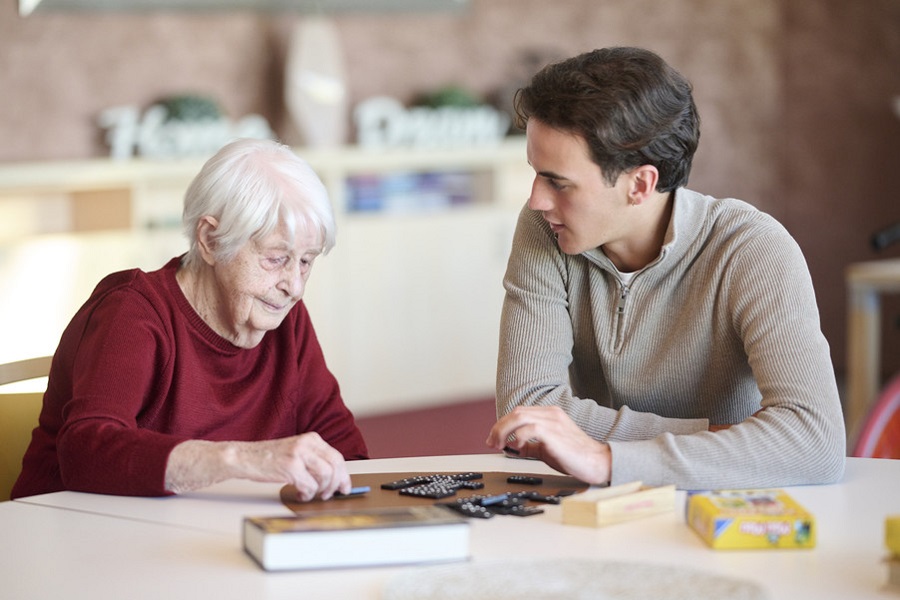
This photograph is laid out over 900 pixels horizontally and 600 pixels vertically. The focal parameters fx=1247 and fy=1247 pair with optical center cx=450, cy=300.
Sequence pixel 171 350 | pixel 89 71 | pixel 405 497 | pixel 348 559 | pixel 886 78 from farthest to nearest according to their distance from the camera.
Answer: pixel 886 78 < pixel 89 71 < pixel 171 350 < pixel 405 497 < pixel 348 559

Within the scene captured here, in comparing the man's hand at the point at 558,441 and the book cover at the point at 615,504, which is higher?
the man's hand at the point at 558,441

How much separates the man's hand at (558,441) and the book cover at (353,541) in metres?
0.32

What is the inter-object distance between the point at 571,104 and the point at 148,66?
356 cm

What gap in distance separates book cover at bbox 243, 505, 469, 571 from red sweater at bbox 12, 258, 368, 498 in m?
0.37

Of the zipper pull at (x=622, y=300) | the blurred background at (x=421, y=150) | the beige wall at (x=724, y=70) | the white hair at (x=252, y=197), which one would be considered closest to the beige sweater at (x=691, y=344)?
the zipper pull at (x=622, y=300)

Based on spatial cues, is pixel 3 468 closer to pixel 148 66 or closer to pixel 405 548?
pixel 405 548

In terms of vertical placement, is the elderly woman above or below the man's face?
below

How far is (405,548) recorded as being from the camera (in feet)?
4.61

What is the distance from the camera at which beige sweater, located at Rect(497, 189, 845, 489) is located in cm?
183

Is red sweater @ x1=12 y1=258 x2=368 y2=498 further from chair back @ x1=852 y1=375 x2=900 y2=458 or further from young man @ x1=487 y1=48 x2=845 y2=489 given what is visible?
chair back @ x1=852 y1=375 x2=900 y2=458

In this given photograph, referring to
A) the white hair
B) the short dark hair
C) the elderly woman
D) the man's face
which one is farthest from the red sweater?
the short dark hair

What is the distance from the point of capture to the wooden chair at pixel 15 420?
6.88 feet

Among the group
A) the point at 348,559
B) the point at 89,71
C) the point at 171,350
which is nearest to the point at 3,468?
the point at 171,350

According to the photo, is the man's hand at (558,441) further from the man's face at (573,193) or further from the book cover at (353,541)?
the man's face at (573,193)
